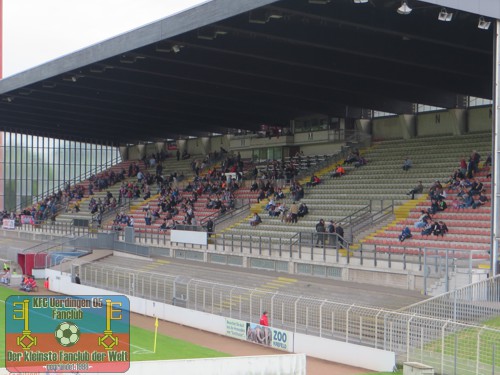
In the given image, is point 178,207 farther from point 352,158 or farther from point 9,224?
point 9,224

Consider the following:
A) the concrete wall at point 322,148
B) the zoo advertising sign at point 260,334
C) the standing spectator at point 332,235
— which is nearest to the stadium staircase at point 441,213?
the standing spectator at point 332,235

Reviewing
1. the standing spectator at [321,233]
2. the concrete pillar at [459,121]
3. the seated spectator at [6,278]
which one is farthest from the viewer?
the seated spectator at [6,278]

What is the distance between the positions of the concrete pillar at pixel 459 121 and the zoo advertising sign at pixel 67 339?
17680 millimetres

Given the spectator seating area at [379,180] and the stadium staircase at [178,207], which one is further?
the stadium staircase at [178,207]

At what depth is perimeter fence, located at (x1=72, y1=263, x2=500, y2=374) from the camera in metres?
20.0

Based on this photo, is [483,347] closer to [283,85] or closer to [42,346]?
[42,346]

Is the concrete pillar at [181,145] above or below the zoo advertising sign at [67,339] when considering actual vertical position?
above

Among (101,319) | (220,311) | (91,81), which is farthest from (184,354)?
(91,81)

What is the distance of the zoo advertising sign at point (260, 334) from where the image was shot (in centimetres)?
2594

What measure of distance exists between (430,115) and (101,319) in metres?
20.5

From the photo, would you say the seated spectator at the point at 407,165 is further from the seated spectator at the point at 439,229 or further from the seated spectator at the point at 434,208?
the seated spectator at the point at 439,229

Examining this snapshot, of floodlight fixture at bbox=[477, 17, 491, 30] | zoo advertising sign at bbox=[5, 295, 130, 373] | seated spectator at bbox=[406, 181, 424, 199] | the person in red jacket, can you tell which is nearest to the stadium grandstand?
floodlight fixture at bbox=[477, 17, 491, 30]

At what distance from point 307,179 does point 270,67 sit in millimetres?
8827

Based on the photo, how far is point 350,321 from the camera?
2378 centimetres
